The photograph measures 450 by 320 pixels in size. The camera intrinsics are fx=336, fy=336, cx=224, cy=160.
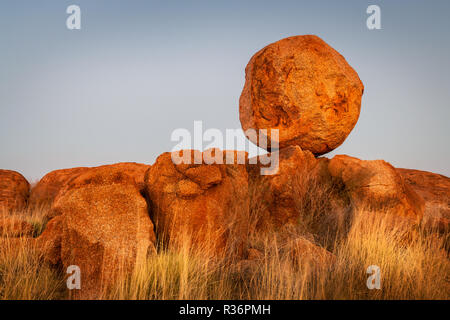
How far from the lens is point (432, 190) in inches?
403

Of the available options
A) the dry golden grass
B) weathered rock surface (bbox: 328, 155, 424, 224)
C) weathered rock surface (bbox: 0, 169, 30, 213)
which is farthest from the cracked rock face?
weathered rock surface (bbox: 0, 169, 30, 213)

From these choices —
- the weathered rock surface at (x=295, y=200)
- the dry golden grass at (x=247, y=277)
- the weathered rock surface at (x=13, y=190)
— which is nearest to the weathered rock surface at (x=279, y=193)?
the weathered rock surface at (x=295, y=200)

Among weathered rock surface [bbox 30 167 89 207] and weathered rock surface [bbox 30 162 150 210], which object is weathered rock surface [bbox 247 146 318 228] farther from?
weathered rock surface [bbox 30 167 89 207]

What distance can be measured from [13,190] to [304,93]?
988 centimetres

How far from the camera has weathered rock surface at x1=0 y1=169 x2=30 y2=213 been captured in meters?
10.9

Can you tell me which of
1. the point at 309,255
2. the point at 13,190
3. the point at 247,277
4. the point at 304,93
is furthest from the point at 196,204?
the point at 13,190

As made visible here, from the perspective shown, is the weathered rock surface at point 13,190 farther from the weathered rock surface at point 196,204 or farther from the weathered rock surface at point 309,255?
the weathered rock surface at point 309,255

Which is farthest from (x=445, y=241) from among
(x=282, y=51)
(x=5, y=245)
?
(x=5, y=245)

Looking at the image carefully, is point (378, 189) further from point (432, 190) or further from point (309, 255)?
point (309, 255)

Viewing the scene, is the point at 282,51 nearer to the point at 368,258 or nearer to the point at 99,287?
the point at 368,258

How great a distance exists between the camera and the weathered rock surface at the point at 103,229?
3.83 m

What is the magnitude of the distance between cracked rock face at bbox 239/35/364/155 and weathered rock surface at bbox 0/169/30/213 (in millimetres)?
8091

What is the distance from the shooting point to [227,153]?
627 cm

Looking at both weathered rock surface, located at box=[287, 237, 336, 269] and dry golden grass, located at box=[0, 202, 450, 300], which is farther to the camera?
weathered rock surface, located at box=[287, 237, 336, 269]
